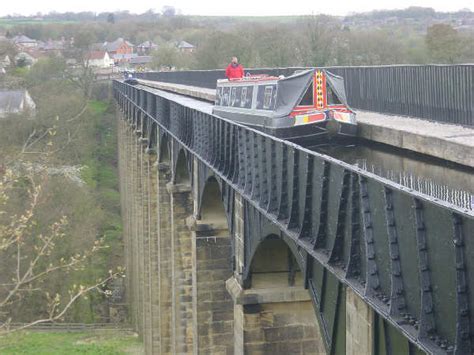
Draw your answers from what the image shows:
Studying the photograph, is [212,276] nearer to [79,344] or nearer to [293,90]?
[293,90]

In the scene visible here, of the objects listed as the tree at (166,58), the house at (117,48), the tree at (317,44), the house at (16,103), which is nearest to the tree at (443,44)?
the tree at (317,44)

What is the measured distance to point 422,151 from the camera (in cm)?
1018

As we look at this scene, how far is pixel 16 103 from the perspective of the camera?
5656 cm

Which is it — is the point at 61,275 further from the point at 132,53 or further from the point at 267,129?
the point at 132,53

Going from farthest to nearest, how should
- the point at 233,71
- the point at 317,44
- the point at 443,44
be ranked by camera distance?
1. the point at 317,44
2. the point at 443,44
3. the point at 233,71

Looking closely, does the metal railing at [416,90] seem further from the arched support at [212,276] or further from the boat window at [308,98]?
the arched support at [212,276]

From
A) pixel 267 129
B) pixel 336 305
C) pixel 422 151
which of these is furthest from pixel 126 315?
pixel 336 305

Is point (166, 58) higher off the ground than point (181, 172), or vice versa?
point (166, 58)

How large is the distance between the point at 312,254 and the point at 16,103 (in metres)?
52.5

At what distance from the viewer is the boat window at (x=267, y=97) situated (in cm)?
1390

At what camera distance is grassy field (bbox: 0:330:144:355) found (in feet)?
112

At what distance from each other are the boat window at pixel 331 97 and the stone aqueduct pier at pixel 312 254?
6.99ft

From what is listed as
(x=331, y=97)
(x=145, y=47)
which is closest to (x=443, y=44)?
(x=331, y=97)

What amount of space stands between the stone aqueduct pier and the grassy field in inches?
661
